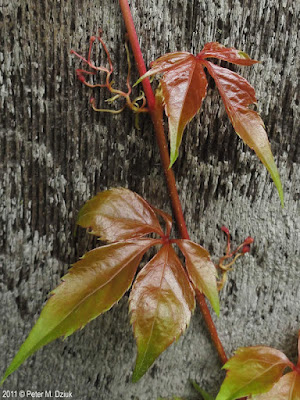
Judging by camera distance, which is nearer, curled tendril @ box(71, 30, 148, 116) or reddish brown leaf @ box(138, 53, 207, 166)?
reddish brown leaf @ box(138, 53, 207, 166)

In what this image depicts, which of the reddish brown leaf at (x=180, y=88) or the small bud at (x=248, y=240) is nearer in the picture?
the reddish brown leaf at (x=180, y=88)

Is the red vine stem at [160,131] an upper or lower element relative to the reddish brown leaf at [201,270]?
upper

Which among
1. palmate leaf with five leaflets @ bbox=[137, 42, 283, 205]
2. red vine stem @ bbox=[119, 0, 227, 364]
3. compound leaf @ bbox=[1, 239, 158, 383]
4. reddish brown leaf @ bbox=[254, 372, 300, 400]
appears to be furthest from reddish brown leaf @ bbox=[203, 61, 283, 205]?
reddish brown leaf @ bbox=[254, 372, 300, 400]

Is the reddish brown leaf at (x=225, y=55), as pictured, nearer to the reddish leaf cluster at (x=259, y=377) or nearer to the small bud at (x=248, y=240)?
the small bud at (x=248, y=240)

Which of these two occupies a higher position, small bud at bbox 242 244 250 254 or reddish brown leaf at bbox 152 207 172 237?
reddish brown leaf at bbox 152 207 172 237

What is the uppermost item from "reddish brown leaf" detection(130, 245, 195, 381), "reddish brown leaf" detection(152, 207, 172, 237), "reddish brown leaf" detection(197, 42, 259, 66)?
"reddish brown leaf" detection(197, 42, 259, 66)

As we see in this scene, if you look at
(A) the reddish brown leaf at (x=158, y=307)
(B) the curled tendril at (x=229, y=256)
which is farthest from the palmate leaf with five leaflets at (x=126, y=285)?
(B) the curled tendril at (x=229, y=256)

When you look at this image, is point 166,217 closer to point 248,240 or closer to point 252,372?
point 248,240

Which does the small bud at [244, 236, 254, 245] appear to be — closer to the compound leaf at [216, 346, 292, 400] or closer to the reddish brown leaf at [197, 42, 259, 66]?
the compound leaf at [216, 346, 292, 400]
